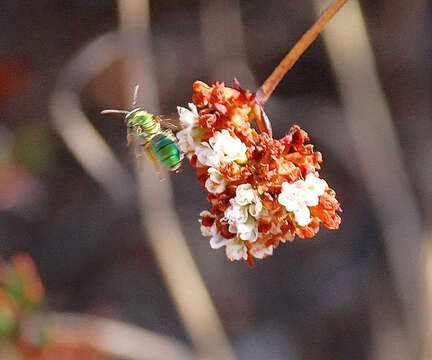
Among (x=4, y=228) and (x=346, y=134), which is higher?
(x=346, y=134)

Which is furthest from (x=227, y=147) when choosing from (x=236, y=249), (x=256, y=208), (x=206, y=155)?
(x=236, y=249)

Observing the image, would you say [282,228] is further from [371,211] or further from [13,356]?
[371,211]

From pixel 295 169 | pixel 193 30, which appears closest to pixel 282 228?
pixel 295 169

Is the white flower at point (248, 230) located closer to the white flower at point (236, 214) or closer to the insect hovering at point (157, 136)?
the white flower at point (236, 214)

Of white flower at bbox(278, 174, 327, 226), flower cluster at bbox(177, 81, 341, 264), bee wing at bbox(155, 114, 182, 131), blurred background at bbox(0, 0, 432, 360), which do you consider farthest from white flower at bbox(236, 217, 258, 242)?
blurred background at bbox(0, 0, 432, 360)

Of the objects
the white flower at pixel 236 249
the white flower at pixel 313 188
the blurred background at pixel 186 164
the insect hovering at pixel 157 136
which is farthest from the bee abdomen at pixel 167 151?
the blurred background at pixel 186 164

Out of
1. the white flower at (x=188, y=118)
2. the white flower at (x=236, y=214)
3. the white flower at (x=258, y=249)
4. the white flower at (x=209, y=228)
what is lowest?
the white flower at (x=258, y=249)
